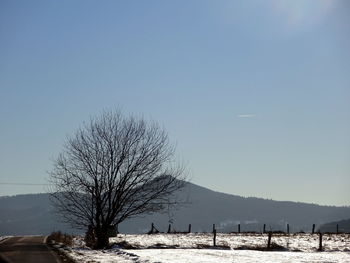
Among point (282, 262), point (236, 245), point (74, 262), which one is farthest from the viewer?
point (236, 245)

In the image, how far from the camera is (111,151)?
39.2 meters

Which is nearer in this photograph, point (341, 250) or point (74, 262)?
point (74, 262)

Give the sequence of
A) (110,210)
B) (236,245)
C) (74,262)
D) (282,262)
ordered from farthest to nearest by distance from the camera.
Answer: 1. (236,245)
2. (110,210)
3. (282,262)
4. (74,262)

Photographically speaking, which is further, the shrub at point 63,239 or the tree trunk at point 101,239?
the shrub at point 63,239

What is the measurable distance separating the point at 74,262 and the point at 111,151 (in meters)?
14.9

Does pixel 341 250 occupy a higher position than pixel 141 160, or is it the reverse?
pixel 141 160

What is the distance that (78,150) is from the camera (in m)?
39.3

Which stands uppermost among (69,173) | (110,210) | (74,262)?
(69,173)

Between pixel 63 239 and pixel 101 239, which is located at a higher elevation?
pixel 101 239

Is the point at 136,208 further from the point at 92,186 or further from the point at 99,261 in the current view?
the point at 99,261

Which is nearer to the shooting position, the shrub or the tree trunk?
the tree trunk

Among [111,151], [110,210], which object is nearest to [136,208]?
[110,210]

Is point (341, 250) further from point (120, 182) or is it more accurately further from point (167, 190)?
point (120, 182)

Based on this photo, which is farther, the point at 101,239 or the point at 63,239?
the point at 63,239
